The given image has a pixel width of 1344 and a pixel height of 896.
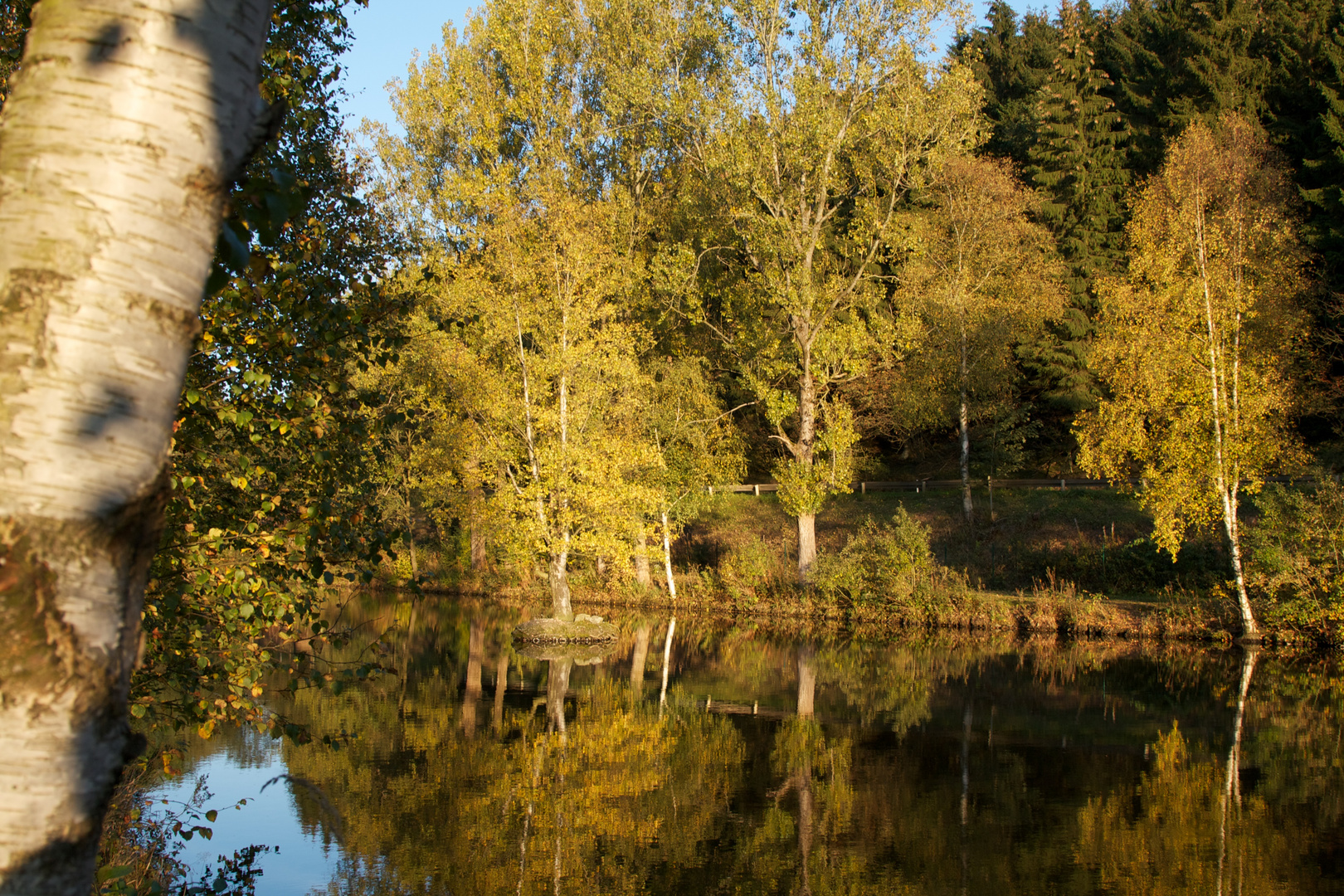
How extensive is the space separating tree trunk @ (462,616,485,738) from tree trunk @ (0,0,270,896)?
47.5ft

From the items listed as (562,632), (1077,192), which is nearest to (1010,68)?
(1077,192)

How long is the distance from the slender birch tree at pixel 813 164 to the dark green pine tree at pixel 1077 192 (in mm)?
10844

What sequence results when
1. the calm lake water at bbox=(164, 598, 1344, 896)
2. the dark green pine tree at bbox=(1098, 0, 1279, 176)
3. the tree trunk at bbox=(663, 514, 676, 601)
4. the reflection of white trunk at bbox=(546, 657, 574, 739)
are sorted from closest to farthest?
1. the calm lake water at bbox=(164, 598, 1344, 896)
2. the reflection of white trunk at bbox=(546, 657, 574, 739)
3. the tree trunk at bbox=(663, 514, 676, 601)
4. the dark green pine tree at bbox=(1098, 0, 1279, 176)

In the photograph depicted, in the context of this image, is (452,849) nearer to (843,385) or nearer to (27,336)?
(27,336)

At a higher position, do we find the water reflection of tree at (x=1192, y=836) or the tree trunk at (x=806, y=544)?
the tree trunk at (x=806, y=544)

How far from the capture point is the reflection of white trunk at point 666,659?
18.2 metres

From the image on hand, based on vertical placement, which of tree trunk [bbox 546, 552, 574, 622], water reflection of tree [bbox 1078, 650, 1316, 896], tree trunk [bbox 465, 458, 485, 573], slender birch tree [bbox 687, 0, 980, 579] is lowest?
water reflection of tree [bbox 1078, 650, 1316, 896]

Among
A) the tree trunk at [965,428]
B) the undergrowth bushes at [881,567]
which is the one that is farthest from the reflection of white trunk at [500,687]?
the tree trunk at [965,428]

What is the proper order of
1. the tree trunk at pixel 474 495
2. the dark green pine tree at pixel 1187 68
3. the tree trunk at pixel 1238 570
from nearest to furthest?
the tree trunk at pixel 1238 570
the tree trunk at pixel 474 495
the dark green pine tree at pixel 1187 68

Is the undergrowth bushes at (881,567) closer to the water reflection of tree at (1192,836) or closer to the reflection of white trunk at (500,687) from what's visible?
the reflection of white trunk at (500,687)

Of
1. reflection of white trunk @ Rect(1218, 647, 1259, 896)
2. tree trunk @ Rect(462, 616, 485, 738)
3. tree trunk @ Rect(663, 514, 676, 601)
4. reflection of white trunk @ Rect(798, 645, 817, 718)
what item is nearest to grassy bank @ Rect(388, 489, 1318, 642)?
tree trunk @ Rect(663, 514, 676, 601)

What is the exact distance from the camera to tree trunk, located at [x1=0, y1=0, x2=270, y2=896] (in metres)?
1.64

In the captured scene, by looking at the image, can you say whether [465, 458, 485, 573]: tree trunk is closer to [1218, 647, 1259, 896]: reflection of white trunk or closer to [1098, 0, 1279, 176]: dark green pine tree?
[1218, 647, 1259, 896]: reflection of white trunk

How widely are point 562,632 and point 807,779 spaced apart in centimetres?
1275
